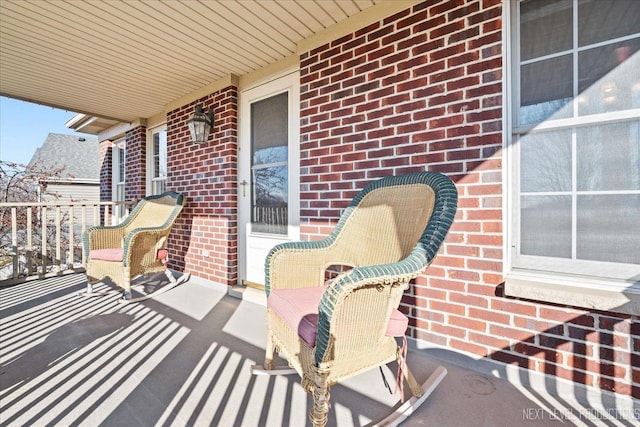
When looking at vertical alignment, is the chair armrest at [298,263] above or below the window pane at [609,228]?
below

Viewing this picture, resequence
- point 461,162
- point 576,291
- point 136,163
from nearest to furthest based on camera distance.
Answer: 1. point 576,291
2. point 461,162
3. point 136,163

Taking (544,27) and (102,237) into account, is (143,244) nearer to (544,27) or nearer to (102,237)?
(102,237)

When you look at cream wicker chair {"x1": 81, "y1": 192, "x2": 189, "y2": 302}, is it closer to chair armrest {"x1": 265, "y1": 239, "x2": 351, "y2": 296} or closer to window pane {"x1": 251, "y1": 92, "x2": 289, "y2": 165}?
window pane {"x1": 251, "y1": 92, "x2": 289, "y2": 165}

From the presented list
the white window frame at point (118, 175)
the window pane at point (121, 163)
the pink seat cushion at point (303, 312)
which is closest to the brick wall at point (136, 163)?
the white window frame at point (118, 175)

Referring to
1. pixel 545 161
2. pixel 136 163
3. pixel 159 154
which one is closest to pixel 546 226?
pixel 545 161

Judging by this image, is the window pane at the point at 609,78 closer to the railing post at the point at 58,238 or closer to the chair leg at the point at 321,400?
the chair leg at the point at 321,400

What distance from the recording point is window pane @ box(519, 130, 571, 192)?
1.62 m

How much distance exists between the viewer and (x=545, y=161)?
1.67m

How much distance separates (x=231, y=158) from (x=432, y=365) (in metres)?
2.74

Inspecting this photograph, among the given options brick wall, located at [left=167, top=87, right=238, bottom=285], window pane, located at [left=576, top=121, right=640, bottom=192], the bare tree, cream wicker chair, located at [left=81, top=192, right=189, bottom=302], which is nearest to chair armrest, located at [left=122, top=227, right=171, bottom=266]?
cream wicker chair, located at [left=81, top=192, right=189, bottom=302]

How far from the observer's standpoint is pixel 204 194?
3.69 meters

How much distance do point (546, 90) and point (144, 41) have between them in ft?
9.97

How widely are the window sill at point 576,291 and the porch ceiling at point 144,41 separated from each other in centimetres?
204

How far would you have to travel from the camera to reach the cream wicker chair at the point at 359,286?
1146 millimetres
